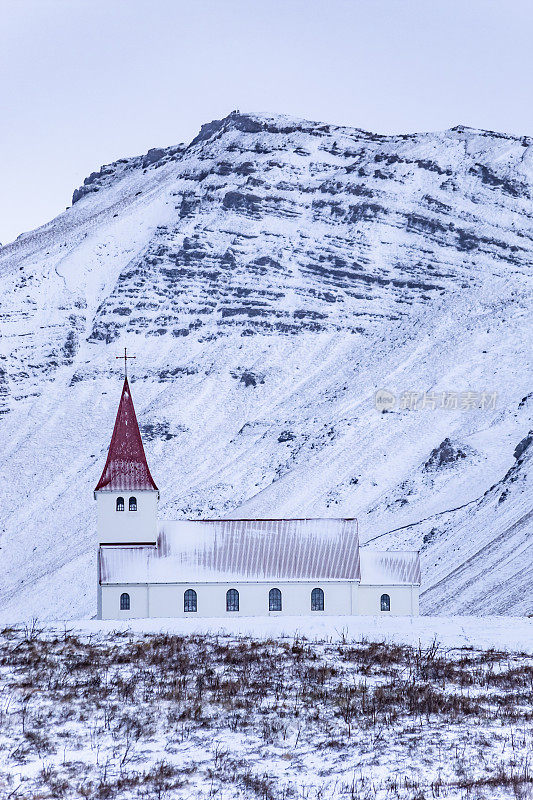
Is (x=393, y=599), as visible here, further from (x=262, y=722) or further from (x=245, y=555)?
(x=262, y=722)

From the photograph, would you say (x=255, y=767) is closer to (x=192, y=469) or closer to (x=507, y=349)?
(x=192, y=469)

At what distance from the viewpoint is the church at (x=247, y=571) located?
52.0 m

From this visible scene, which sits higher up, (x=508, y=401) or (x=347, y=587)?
(x=508, y=401)

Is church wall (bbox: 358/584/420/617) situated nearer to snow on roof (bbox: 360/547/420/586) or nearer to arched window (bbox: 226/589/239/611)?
snow on roof (bbox: 360/547/420/586)

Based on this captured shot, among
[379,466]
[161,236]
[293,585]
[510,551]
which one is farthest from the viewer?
[161,236]

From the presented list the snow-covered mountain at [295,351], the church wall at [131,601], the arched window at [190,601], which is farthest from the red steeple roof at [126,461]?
the snow-covered mountain at [295,351]

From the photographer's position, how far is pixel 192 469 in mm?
121375

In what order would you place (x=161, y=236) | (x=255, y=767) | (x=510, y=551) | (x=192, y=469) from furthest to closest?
(x=161, y=236) → (x=192, y=469) → (x=510, y=551) → (x=255, y=767)

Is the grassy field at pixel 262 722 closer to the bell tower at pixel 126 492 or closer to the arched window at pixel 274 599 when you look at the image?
the arched window at pixel 274 599

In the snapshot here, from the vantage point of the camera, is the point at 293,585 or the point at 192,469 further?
the point at 192,469

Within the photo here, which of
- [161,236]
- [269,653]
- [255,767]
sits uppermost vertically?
[161,236]

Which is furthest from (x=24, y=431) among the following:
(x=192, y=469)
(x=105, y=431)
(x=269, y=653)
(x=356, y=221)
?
(x=269, y=653)

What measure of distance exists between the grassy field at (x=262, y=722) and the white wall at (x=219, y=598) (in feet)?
93.0

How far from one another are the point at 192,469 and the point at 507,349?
3653 cm
